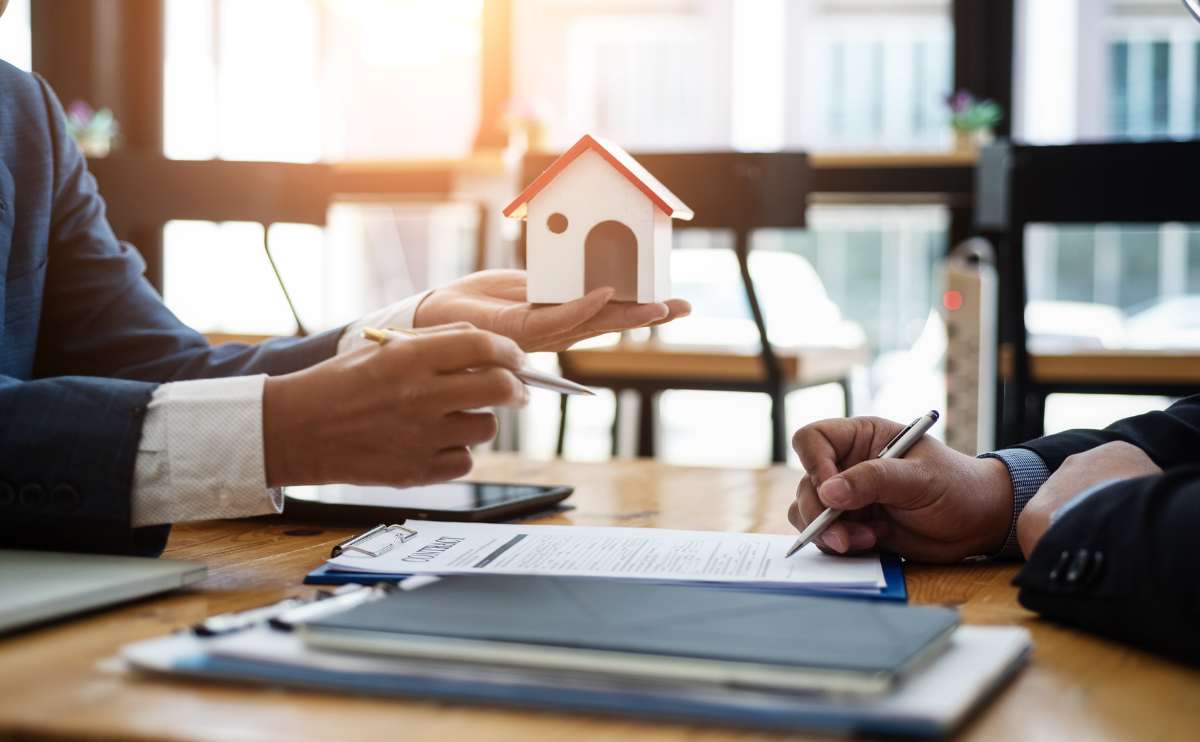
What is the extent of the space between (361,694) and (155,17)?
5299 mm

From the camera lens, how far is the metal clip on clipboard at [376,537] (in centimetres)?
81

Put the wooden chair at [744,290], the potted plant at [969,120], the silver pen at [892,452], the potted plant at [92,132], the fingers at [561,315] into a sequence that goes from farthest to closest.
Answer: the potted plant at [92,132] < the potted plant at [969,120] < the wooden chair at [744,290] < the fingers at [561,315] < the silver pen at [892,452]

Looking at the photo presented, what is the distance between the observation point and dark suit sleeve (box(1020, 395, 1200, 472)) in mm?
831

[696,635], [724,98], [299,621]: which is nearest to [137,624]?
[299,621]

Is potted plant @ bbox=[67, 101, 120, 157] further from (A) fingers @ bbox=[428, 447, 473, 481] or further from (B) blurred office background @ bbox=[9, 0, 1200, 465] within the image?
(A) fingers @ bbox=[428, 447, 473, 481]

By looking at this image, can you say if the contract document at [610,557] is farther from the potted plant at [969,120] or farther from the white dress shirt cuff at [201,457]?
the potted plant at [969,120]

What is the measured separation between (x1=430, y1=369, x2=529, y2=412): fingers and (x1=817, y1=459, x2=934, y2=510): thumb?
231 mm

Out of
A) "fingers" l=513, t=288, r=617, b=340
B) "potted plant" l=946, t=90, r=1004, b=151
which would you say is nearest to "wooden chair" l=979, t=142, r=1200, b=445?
"potted plant" l=946, t=90, r=1004, b=151

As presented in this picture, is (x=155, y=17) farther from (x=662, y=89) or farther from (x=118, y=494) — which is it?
(x=118, y=494)

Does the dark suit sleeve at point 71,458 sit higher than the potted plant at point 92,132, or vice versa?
the potted plant at point 92,132

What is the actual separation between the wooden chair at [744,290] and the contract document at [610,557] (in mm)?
2059

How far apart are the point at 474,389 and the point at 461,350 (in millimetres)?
26

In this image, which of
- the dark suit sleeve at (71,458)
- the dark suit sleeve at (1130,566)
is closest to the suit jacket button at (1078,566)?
the dark suit sleeve at (1130,566)

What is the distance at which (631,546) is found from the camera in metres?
0.86
